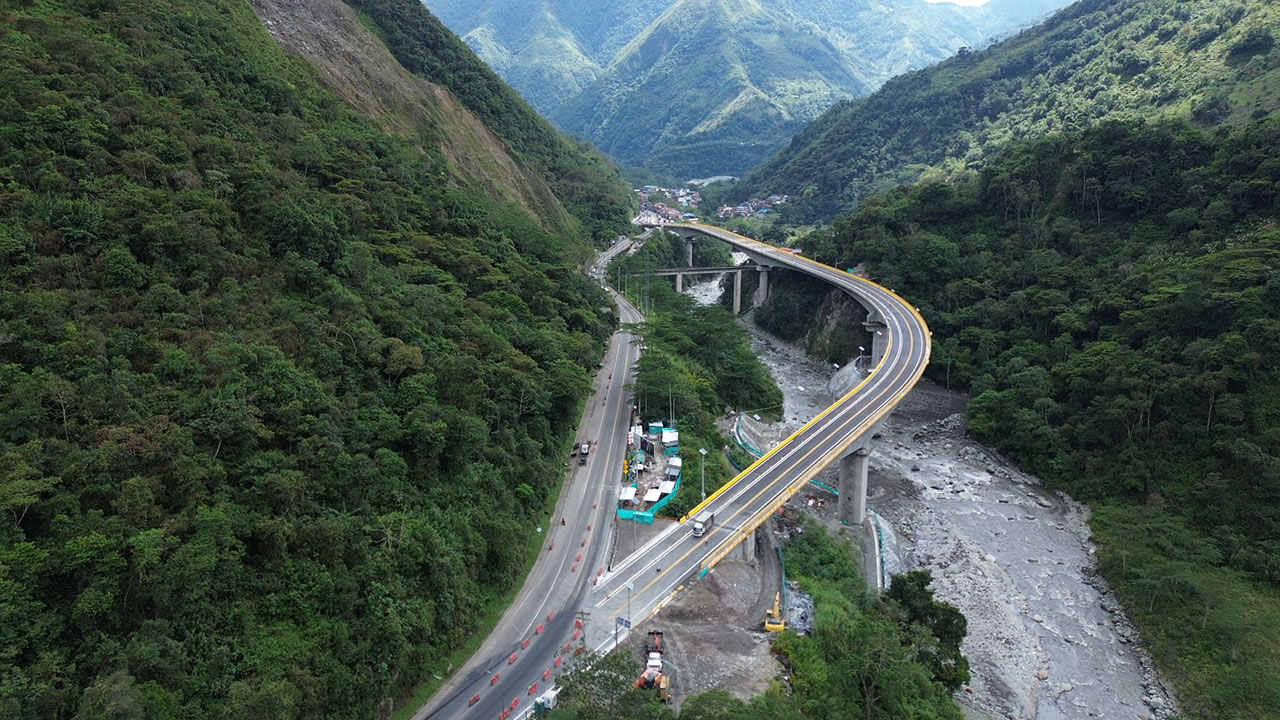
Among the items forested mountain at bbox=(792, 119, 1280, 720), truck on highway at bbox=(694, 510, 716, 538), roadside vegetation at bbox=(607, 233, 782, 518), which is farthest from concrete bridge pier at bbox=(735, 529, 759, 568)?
forested mountain at bbox=(792, 119, 1280, 720)

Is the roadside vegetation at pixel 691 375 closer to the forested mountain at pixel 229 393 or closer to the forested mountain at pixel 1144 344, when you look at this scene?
the forested mountain at pixel 229 393

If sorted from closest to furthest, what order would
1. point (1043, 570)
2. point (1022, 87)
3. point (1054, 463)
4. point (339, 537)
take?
point (339, 537)
point (1043, 570)
point (1054, 463)
point (1022, 87)

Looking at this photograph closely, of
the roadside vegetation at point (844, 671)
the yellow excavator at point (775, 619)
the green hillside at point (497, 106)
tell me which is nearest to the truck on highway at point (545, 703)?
the roadside vegetation at point (844, 671)

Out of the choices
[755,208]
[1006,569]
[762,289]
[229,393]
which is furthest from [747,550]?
[755,208]

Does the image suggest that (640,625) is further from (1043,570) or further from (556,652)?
(1043,570)

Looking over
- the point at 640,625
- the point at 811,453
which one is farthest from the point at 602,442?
the point at 640,625

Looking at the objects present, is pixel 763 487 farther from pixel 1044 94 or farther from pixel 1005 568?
pixel 1044 94
